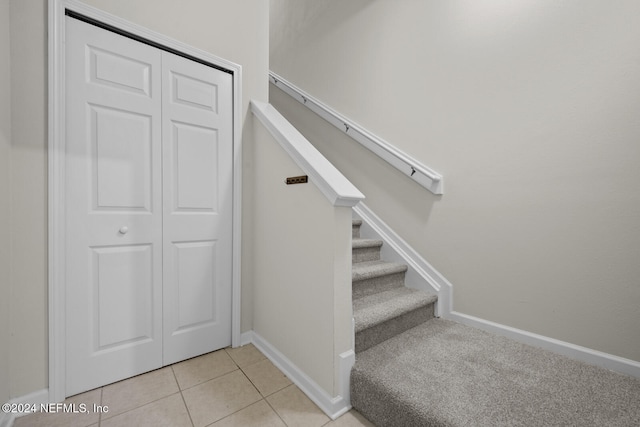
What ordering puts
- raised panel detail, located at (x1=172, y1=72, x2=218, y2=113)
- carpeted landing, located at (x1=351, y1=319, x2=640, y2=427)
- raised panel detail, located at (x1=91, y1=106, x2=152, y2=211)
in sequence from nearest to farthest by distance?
carpeted landing, located at (x1=351, y1=319, x2=640, y2=427)
raised panel detail, located at (x1=91, y1=106, x2=152, y2=211)
raised panel detail, located at (x1=172, y1=72, x2=218, y2=113)

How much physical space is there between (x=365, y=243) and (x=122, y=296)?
162cm

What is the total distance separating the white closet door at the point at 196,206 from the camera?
1537 millimetres

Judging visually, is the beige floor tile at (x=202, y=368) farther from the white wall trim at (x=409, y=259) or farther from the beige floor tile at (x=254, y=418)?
the white wall trim at (x=409, y=259)

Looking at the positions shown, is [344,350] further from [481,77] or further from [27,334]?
[481,77]

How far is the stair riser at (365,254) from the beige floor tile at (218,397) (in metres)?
1.11

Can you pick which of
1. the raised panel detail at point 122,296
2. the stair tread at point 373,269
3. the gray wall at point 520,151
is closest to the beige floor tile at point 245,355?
the raised panel detail at point 122,296

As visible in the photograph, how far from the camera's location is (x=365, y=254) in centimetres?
216

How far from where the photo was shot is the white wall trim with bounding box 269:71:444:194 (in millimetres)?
1970

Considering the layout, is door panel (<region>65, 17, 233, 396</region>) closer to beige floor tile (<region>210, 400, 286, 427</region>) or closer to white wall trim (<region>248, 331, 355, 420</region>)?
white wall trim (<region>248, 331, 355, 420</region>)

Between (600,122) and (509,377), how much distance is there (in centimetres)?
137

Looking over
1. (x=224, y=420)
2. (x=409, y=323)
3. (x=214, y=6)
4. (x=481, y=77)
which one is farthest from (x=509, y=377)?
(x=214, y=6)

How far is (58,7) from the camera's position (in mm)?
1196

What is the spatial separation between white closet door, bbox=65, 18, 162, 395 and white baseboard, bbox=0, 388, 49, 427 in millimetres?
92

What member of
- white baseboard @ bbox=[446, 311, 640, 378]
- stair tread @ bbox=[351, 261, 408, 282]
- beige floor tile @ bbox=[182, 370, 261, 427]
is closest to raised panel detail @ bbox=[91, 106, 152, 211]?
beige floor tile @ bbox=[182, 370, 261, 427]
